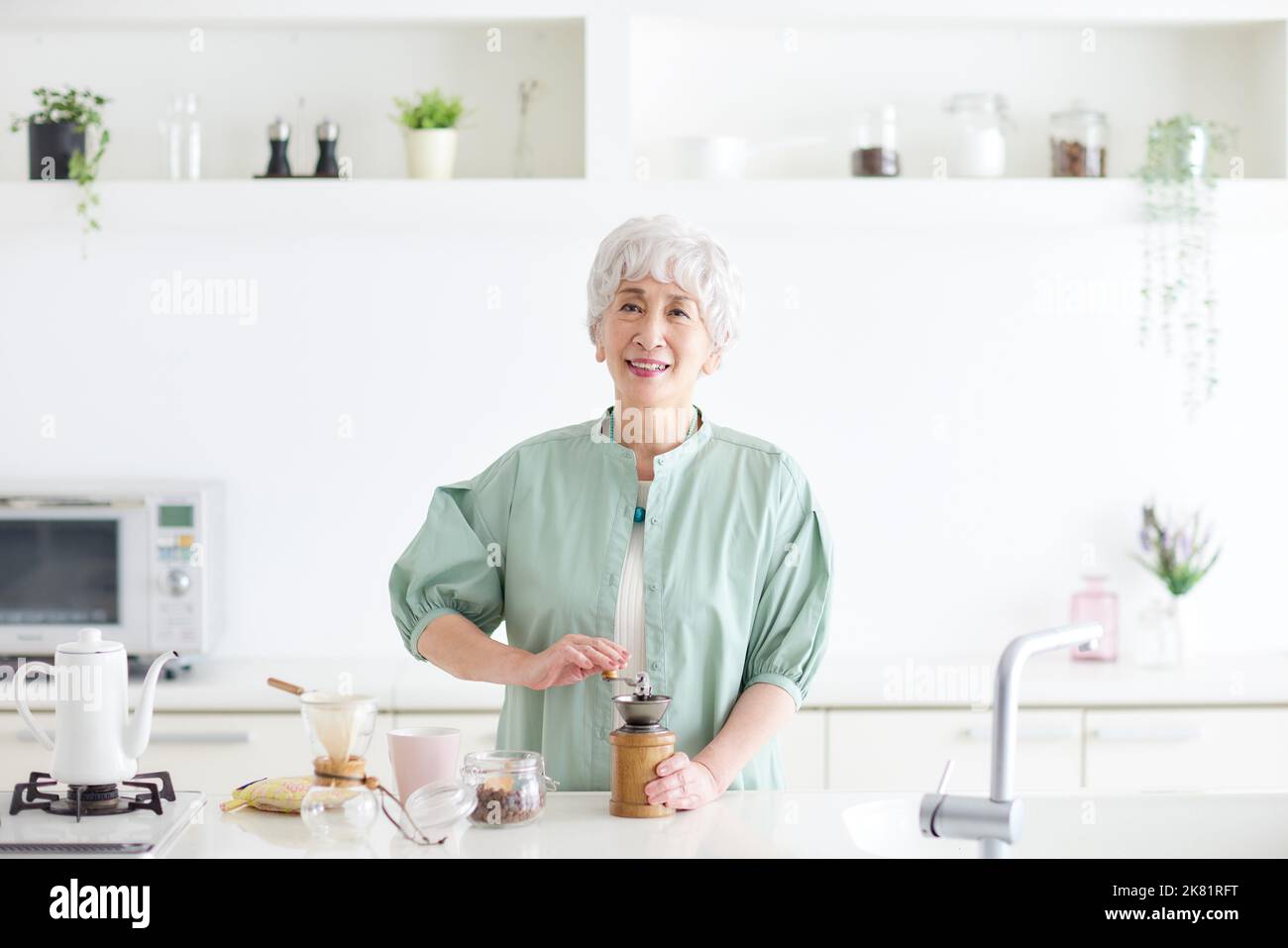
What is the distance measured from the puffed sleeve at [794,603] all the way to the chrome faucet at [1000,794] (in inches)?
15.6

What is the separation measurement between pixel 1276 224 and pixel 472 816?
2.37m

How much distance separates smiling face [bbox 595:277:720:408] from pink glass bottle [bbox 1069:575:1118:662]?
5.55 feet

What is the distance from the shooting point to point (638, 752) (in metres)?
→ 1.46

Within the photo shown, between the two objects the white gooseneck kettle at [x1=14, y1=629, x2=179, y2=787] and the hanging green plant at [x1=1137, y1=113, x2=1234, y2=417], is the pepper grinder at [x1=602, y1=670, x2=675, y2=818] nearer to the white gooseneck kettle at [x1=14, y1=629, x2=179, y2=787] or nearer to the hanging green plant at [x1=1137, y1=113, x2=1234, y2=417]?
the white gooseneck kettle at [x1=14, y1=629, x2=179, y2=787]

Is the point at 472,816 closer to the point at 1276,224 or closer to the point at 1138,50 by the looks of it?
the point at 1276,224

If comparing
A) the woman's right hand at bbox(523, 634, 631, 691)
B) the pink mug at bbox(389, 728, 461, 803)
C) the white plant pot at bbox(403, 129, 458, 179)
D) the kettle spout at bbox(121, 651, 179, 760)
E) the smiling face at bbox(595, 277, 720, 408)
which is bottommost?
the pink mug at bbox(389, 728, 461, 803)

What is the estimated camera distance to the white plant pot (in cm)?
292

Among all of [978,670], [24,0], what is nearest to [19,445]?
[24,0]

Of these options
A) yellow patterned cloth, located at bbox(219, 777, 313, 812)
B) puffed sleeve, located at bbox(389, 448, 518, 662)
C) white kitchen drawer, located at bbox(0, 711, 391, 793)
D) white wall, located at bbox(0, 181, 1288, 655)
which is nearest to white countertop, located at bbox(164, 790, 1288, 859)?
yellow patterned cloth, located at bbox(219, 777, 313, 812)

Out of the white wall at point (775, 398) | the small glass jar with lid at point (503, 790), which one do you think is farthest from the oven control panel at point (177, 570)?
the small glass jar with lid at point (503, 790)

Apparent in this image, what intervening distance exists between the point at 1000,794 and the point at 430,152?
209cm

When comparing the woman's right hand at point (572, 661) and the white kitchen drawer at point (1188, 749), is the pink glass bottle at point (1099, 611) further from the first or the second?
the woman's right hand at point (572, 661)

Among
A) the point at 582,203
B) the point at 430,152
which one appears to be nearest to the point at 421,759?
the point at 582,203
